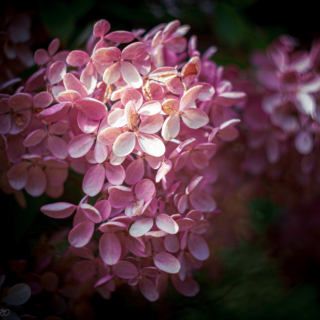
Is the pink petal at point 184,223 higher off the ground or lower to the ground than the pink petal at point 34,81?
lower

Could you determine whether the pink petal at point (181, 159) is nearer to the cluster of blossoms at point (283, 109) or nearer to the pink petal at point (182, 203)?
the pink petal at point (182, 203)

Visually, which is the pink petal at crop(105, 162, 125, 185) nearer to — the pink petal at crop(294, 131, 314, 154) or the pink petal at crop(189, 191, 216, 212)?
the pink petal at crop(189, 191, 216, 212)

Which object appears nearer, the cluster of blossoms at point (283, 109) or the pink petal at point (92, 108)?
the pink petal at point (92, 108)

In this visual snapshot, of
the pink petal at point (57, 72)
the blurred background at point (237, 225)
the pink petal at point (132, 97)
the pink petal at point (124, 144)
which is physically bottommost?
the blurred background at point (237, 225)

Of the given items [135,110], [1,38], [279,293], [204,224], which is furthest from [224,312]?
[1,38]

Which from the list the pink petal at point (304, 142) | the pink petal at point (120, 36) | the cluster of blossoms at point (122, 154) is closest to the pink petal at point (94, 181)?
the cluster of blossoms at point (122, 154)

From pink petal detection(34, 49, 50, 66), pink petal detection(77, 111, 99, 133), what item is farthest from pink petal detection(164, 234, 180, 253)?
pink petal detection(34, 49, 50, 66)

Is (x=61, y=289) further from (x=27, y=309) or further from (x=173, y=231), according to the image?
(x=173, y=231)
